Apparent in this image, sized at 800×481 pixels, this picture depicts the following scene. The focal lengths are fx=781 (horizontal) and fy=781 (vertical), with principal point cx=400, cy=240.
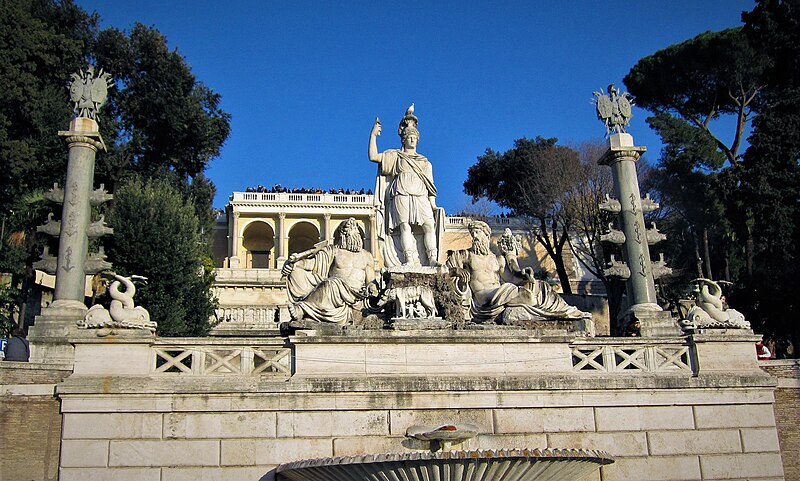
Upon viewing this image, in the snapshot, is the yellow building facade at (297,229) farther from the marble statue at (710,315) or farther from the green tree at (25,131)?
the marble statue at (710,315)

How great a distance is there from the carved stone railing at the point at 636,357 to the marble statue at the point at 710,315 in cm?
44

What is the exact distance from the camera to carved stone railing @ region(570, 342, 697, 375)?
1321cm

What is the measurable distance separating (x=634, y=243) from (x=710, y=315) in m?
8.81

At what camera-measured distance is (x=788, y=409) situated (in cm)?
1356

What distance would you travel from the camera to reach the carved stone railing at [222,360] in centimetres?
1249

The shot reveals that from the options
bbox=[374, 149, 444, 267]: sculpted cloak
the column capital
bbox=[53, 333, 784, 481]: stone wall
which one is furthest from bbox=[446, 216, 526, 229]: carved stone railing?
bbox=[53, 333, 784, 481]: stone wall

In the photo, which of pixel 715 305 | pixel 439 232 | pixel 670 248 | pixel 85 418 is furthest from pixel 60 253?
pixel 670 248

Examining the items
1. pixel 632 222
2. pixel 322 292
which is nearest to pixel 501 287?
pixel 322 292

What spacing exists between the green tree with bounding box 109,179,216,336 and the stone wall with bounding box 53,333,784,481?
39.5 ft

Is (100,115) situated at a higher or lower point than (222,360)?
higher

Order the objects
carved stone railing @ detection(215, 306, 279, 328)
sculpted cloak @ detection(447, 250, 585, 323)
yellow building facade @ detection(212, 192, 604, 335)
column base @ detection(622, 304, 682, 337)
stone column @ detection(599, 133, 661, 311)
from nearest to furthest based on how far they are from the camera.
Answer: sculpted cloak @ detection(447, 250, 585, 323) < column base @ detection(622, 304, 682, 337) < stone column @ detection(599, 133, 661, 311) < carved stone railing @ detection(215, 306, 279, 328) < yellow building facade @ detection(212, 192, 604, 335)

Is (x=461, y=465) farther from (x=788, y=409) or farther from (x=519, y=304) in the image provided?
(x=788, y=409)

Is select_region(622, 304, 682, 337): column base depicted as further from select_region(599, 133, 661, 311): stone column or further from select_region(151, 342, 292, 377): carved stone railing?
select_region(151, 342, 292, 377): carved stone railing

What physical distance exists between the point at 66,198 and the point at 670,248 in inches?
1173
